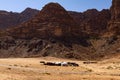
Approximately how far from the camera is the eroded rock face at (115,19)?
129 meters

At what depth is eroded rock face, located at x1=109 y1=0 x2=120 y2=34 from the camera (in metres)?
129

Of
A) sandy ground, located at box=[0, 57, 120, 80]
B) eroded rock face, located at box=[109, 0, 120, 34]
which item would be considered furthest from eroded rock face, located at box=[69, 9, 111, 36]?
sandy ground, located at box=[0, 57, 120, 80]

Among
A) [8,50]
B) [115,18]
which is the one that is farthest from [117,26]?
[8,50]

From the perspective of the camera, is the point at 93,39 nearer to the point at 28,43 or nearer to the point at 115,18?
the point at 115,18

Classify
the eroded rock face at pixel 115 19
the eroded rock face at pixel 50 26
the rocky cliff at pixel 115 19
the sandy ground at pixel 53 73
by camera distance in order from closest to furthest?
the sandy ground at pixel 53 73
the eroded rock face at pixel 50 26
the rocky cliff at pixel 115 19
the eroded rock face at pixel 115 19

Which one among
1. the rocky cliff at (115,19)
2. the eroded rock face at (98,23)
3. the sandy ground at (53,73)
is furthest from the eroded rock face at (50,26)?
the sandy ground at (53,73)

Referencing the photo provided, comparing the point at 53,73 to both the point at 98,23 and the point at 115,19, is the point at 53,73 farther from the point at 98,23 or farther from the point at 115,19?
the point at 98,23

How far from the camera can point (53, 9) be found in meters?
129

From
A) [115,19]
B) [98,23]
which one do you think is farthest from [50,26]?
[98,23]

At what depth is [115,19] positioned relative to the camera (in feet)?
449

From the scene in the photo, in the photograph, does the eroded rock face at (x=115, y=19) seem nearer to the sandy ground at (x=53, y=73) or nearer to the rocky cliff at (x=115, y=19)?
the rocky cliff at (x=115, y=19)

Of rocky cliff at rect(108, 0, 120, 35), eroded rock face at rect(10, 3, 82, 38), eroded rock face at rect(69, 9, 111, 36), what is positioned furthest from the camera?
eroded rock face at rect(69, 9, 111, 36)

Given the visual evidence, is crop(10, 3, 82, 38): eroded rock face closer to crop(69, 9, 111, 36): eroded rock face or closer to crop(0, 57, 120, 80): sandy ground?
crop(69, 9, 111, 36): eroded rock face

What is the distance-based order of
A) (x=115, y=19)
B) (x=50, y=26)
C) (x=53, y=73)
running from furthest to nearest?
(x=115, y=19)
(x=50, y=26)
(x=53, y=73)
